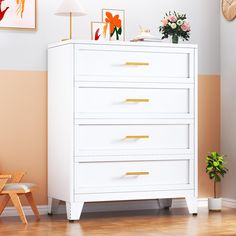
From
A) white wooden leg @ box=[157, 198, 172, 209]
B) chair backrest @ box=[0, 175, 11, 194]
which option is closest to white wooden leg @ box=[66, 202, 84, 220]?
chair backrest @ box=[0, 175, 11, 194]

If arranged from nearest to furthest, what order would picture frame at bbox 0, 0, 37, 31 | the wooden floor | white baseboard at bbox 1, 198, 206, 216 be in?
1. the wooden floor
2. picture frame at bbox 0, 0, 37, 31
3. white baseboard at bbox 1, 198, 206, 216

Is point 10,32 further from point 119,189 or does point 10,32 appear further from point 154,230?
point 154,230

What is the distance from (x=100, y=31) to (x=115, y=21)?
149 millimetres

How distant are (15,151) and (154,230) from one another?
50.9 inches

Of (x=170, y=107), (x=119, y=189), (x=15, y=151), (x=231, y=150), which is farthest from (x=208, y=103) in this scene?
(x=15, y=151)

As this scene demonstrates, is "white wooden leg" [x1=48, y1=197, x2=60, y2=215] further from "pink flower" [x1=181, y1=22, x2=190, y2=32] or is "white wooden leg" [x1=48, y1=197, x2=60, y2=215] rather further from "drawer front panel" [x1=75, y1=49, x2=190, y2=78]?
"pink flower" [x1=181, y1=22, x2=190, y2=32]

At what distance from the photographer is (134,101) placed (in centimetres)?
514

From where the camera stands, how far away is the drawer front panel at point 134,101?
198 inches

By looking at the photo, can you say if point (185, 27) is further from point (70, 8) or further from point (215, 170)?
point (215, 170)

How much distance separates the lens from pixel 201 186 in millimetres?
5934

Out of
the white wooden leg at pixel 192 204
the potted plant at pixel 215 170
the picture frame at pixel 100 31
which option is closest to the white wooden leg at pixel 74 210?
the white wooden leg at pixel 192 204

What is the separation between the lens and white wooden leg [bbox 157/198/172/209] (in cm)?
573

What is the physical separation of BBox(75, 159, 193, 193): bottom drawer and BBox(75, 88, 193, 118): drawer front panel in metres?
0.35

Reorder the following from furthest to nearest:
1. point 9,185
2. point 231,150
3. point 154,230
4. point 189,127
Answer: point 231,150
point 189,127
point 9,185
point 154,230
